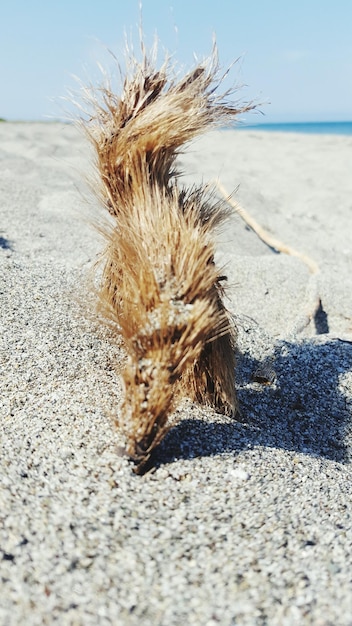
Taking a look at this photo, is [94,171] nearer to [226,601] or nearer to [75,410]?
[75,410]

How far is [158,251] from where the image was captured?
74.4 inches

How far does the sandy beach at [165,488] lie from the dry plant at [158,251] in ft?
0.45

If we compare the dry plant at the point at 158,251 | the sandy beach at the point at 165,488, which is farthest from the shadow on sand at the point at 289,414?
the dry plant at the point at 158,251

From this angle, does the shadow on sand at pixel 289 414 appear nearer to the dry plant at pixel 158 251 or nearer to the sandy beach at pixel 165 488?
the sandy beach at pixel 165 488

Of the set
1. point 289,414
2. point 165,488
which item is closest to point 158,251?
point 165,488

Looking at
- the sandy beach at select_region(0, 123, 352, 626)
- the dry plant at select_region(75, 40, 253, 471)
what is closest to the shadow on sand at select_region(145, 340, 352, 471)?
the sandy beach at select_region(0, 123, 352, 626)

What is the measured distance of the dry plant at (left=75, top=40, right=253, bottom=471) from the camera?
1.72 m

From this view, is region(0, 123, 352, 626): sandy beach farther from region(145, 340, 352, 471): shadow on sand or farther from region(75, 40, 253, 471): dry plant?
region(75, 40, 253, 471): dry plant

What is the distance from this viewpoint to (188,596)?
4.34ft

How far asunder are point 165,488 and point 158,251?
29.9 inches

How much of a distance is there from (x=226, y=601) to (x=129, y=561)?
252 millimetres

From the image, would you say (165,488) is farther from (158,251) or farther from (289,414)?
(289,414)

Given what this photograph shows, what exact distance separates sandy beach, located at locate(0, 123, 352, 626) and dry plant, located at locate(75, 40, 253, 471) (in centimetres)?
14

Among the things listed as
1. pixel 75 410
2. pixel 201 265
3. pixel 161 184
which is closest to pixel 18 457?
pixel 75 410
